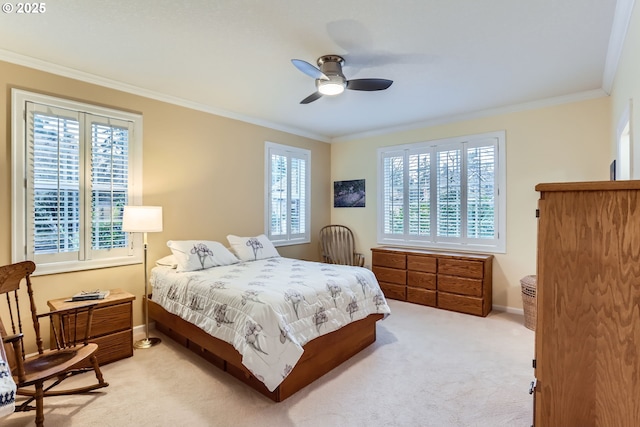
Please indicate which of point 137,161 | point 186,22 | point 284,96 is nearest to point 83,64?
point 137,161

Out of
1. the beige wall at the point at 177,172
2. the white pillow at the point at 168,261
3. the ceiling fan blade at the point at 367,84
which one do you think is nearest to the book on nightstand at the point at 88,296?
the beige wall at the point at 177,172

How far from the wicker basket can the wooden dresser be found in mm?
421

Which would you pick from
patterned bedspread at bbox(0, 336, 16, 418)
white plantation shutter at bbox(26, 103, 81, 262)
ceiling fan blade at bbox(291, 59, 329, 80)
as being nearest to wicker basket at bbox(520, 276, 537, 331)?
ceiling fan blade at bbox(291, 59, 329, 80)

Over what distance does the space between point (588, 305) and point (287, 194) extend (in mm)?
4234

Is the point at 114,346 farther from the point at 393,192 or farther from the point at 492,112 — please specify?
the point at 492,112

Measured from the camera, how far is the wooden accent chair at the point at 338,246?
17.8ft

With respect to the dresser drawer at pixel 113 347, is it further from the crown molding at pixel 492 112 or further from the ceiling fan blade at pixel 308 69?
the crown molding at pixel 492 112

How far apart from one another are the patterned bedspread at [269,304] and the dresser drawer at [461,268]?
1.42 metres

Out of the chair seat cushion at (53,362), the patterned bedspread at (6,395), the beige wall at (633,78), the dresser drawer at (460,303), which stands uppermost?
the beige wall at (633,78)

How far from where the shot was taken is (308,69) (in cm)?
237

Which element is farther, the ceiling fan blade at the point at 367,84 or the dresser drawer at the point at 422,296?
the dresser drawer at the point at 422,296

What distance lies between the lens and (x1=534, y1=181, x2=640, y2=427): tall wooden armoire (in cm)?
98

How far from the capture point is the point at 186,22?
7.06 feet

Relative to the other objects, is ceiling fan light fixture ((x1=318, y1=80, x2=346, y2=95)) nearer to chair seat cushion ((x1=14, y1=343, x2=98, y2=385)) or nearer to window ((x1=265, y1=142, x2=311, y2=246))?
window ((x1=265, y1=142, x2=311, y2=246))
